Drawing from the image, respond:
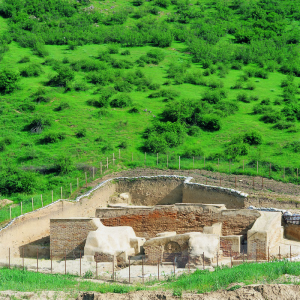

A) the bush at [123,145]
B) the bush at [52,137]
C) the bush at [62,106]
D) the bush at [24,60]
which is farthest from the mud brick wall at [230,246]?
the bush at [24,60]

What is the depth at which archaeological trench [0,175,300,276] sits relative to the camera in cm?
3434

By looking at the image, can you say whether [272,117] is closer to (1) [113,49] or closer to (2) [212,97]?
(2) [212,97]

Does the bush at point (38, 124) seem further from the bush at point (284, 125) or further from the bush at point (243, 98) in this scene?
the bush at point (284, 125)

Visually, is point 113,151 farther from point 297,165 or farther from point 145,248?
point 145,248

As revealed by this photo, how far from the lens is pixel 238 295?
25141 mm

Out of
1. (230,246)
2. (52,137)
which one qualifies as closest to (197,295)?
(230,246)

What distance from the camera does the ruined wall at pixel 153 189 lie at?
46625mm

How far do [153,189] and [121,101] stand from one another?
753 inches

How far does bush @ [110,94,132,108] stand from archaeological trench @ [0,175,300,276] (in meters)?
21.7

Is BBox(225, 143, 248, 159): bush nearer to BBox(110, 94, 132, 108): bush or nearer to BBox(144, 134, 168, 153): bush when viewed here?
BBox(144, 134, 168, 153): bush

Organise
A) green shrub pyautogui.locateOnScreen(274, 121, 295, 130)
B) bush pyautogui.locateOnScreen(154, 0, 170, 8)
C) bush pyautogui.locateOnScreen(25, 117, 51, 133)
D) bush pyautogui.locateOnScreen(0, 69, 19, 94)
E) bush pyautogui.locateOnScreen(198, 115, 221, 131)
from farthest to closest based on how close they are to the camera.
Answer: bush pyautogui.locateOnScreen(154, 0, 170, 8), bush pyautogui.locateOnScreen(0, 69, 19, 94), green shrub pyautogui.locateOnScreen(274, 121, 295, 130), bush pyautogui.locateOnScreen(198, 115, 221, 131), bush pyautogui.locateOnScreen(25, 117, 51, 133)

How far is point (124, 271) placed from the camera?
108 feet

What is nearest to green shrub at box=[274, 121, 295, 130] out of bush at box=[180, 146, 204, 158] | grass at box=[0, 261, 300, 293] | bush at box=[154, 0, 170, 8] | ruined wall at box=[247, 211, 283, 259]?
bush at box=[180, 146, 204, 158]

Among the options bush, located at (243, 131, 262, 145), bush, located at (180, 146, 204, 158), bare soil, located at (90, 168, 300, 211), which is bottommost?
bare soil, located at (90, 168, 300, 211)
